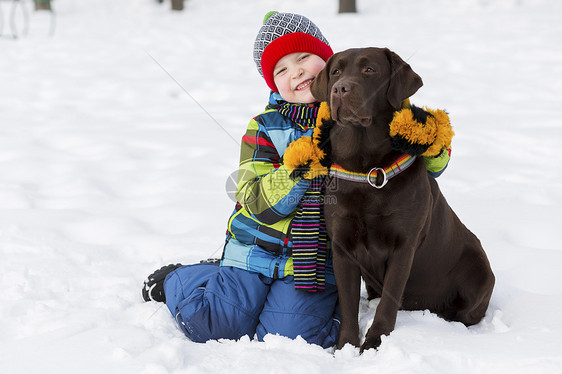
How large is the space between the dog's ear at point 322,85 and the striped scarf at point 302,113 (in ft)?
0.68

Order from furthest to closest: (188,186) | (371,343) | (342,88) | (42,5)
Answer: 1. (42,5)
2. (188,186)
3. (371,343)
4. (342,88)

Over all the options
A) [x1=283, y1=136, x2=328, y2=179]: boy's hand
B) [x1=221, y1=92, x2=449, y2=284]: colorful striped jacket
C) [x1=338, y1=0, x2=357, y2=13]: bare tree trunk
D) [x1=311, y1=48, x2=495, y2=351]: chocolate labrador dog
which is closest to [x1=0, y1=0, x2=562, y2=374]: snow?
[x1=311, y1=48, x2=495, y2=351]: chocolate labrador dog

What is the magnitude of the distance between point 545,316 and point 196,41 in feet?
28.2

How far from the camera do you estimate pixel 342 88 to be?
74.0 inches

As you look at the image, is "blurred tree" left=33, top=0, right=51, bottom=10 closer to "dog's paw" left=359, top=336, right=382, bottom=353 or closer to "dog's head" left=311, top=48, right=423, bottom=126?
"dog's head" left=311, top=48, right=423, bottom=126

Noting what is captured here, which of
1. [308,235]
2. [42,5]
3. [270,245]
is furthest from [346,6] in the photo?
[308,235]

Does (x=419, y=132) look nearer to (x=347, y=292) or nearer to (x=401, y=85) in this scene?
(x=401, y=85)

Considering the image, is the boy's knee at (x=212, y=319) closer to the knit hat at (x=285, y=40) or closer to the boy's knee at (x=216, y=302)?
the boy's knee at (x=216, y=302)

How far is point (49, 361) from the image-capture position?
71.6 inches

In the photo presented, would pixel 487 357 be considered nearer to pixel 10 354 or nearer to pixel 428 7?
pixel 10 354

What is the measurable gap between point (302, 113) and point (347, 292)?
77 cm

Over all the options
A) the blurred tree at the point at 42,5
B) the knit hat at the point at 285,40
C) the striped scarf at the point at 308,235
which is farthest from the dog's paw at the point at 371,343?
the blurred tree at the point at 42,5

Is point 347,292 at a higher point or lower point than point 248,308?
higher

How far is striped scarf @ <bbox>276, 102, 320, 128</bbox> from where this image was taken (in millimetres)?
2352
